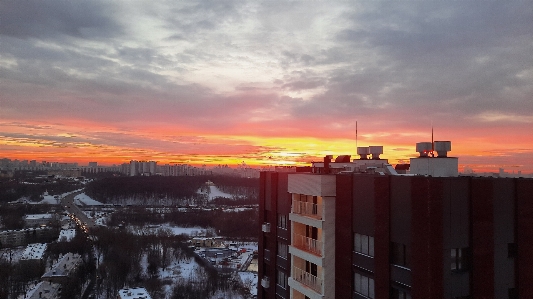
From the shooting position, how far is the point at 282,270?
16.7m

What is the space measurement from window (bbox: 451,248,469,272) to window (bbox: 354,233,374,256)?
2.19 meters

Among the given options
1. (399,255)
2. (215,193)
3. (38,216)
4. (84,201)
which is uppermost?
(399,255)

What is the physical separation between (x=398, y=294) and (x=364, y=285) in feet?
4.45

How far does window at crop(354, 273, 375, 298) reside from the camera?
37.0 feet

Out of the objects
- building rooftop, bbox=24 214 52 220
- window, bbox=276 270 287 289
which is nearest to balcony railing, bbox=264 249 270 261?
window, bbox=276 270 287 289

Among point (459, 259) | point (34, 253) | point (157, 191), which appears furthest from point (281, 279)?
point (157, 191)

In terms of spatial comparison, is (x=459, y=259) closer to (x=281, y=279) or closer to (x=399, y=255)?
(x=399, y=255)

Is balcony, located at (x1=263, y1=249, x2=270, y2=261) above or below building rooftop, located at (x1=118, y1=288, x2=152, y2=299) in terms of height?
above

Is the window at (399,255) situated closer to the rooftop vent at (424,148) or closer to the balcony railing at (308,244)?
the balcony railing at (308,244)

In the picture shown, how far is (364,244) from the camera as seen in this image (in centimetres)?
1157

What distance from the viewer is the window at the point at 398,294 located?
10.1m

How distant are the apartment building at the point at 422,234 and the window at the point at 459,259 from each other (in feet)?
0.09

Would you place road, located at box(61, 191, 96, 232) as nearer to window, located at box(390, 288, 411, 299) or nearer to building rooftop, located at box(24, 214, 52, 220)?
building rooftop, located at box(24, 214, 52, 220)

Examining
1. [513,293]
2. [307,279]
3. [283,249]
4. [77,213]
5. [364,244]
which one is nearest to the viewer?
[513,293]
